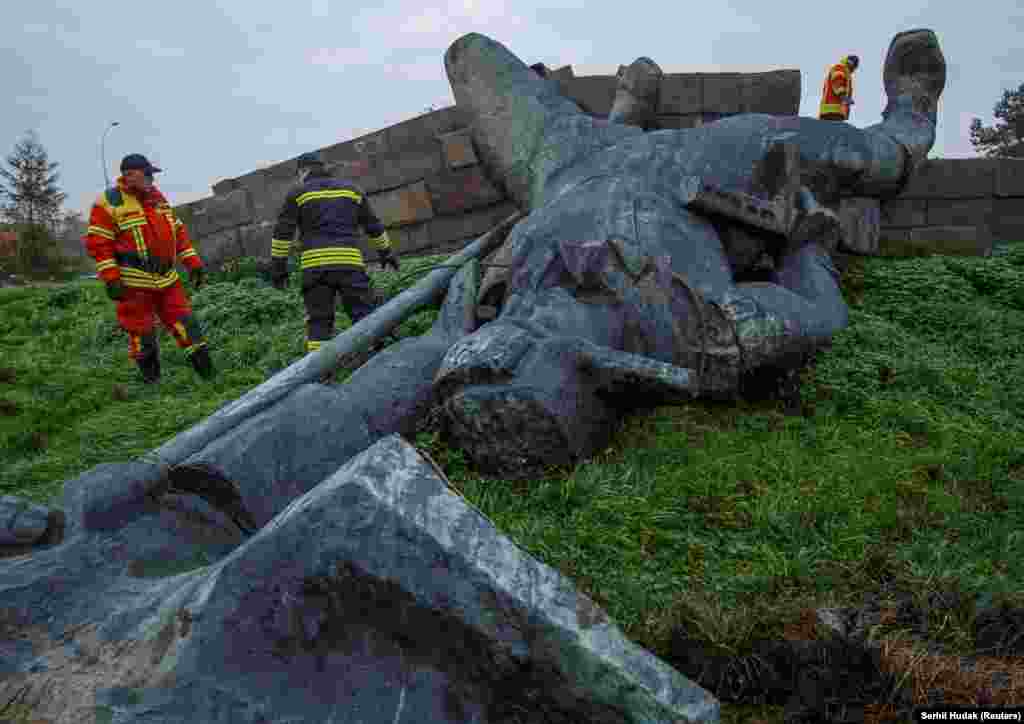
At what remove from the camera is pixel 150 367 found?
5.20 m

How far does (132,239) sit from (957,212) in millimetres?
8136

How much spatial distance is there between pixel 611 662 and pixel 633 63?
470cm

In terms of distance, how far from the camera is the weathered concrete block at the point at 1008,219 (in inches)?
334

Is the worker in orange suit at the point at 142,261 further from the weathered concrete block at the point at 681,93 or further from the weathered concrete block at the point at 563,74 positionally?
Result: the weathered concrete block at the point at 681,93

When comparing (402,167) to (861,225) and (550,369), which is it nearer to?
(861,225)

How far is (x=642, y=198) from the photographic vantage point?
3344 millimetres

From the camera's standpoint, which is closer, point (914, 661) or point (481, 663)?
point (481, 663)

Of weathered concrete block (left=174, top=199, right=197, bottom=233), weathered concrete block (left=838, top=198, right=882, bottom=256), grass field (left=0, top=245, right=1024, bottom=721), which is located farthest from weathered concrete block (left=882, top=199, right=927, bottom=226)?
weathered concrete block (left=174, top=199, right=197, bottom=233)

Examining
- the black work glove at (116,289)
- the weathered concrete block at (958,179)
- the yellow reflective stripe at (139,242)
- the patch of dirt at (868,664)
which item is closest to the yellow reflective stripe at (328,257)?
the yellow reflective stripe at (139,242)

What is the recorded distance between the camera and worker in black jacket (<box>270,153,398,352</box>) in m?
5.02

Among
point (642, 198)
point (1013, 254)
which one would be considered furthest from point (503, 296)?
point (1013, 254)

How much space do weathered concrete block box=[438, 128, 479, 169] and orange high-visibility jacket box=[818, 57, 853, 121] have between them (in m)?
3.92

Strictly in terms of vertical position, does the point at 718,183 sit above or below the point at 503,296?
above

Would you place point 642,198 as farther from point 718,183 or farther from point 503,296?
point 503,296
